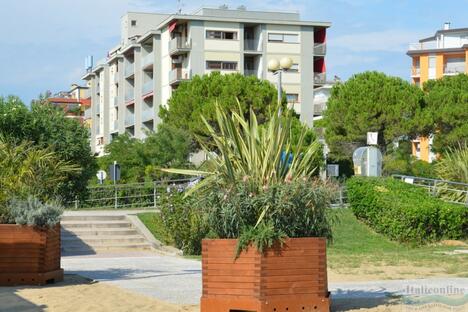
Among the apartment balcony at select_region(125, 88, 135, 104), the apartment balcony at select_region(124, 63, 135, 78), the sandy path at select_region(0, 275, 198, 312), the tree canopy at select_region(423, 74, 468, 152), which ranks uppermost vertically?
the apartment balcony at select_region(124, 63, 135, 78)

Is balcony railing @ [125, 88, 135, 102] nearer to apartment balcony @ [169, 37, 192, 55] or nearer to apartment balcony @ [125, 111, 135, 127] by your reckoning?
apartment balcony @ [125, 111, 135, 127]

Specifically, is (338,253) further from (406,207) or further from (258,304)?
(258,304)

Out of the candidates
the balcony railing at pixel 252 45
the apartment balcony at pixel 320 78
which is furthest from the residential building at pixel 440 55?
the balcony railing at pixel 252 45

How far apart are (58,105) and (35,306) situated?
809 cm

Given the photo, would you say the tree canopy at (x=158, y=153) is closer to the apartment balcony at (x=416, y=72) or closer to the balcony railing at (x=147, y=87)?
the balcony railing at (x=147, y=87)

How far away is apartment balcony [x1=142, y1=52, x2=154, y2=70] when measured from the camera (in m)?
76.4

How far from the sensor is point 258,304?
9156 mm

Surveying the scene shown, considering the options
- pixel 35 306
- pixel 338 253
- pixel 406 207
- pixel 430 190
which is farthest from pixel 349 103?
pixel 35 306

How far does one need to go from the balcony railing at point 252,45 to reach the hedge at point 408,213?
155ft

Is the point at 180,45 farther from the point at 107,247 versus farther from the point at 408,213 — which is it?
the point at 408,213

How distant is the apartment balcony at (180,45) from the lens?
228 ft

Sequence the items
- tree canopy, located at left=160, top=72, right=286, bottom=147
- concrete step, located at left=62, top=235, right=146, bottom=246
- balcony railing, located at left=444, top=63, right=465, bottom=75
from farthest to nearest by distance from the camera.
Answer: balcony railing, located at left=444, top=63, right=465, bottom=75 < tree canopy, located at left=160, top=72, right=286, bottom=147 < concrete step, located at left=62, top=235, right=146, bottom=246

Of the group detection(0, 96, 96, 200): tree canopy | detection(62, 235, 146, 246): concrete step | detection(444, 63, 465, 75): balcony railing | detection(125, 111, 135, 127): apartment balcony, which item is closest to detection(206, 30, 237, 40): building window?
detection(125, 111, 135, 127): apartment balcony

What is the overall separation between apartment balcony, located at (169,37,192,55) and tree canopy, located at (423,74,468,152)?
20231 mm
